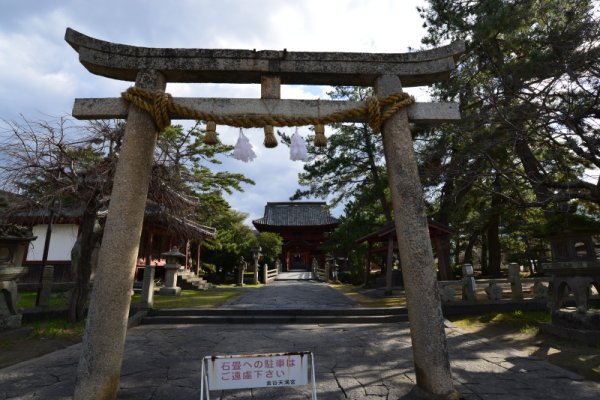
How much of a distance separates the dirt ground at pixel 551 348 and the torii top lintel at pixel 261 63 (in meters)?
4.67

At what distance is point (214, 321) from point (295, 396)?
5.49 meters

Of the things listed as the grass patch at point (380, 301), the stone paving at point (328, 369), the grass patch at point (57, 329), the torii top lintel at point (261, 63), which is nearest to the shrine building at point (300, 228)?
the grass patch at point (380, 301)

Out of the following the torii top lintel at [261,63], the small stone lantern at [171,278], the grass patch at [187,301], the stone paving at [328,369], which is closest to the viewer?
the stone paving at [328,369]

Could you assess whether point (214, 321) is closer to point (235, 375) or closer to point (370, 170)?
point (235, 375)

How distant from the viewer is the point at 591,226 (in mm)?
6301

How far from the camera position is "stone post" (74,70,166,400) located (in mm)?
3086

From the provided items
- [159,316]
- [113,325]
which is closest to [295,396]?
[113,325]

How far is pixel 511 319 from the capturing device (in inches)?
328

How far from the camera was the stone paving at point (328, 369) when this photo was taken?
367 centimetres

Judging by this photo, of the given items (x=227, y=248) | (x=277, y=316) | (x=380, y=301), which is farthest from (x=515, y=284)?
(x=227, y=248)

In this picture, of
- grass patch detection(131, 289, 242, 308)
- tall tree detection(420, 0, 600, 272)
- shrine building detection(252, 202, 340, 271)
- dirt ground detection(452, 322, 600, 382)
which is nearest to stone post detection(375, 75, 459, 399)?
dirt ground detection(452, 322, 600, 382)

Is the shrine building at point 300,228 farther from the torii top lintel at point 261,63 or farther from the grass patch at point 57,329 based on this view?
the torii top lintel at point 261,63

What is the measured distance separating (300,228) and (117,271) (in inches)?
1346

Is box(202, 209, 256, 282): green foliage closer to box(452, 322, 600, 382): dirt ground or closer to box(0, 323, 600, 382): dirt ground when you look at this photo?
box(0, 323, 600, 382): dirt ground
